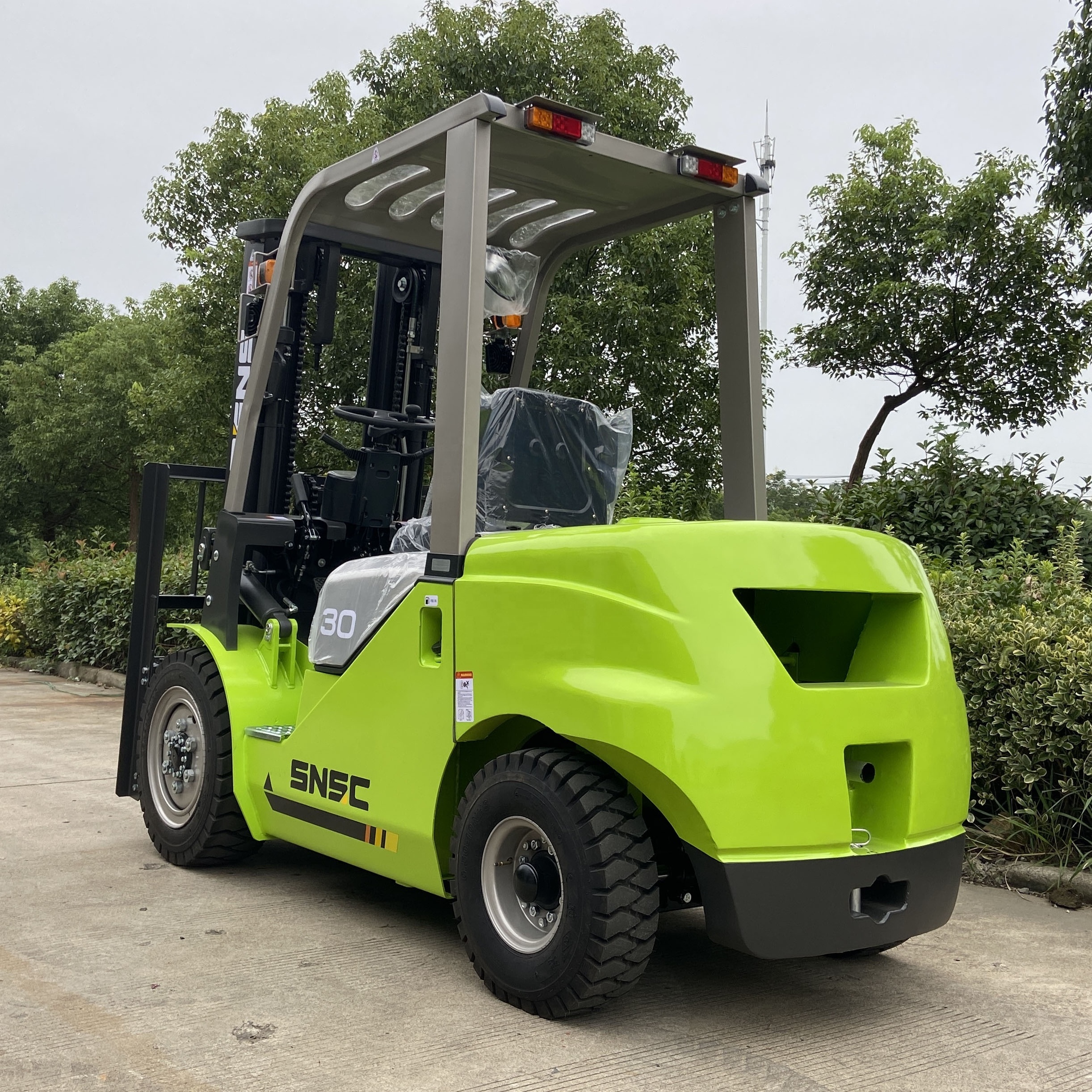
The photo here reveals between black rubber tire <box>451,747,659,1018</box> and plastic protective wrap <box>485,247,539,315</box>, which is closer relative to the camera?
black rubber tire <box>451,747,659,1018</box>

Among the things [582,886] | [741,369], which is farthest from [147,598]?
[582,886]

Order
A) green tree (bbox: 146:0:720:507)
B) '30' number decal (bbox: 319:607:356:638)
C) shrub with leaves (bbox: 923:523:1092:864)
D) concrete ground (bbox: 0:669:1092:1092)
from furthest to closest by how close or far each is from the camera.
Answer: green tree (bbox: 146:0:720:507)
shrub with leaves (bbox: 923:523:1092:864)
'30' number decal (bbox: 319:607:356:638)
concrete ground (bbox: 0:669:1092:1092)

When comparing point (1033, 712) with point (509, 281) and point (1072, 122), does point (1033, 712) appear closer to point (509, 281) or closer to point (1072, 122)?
point (509, 281)

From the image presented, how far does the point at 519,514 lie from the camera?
4637mm

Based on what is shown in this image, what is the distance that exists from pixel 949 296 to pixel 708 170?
15.7 metres

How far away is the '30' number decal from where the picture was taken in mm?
4578

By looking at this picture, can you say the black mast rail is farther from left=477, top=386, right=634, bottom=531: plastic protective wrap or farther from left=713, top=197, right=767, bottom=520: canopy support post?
left=713, top=197, right=767, bottom=520: canopy support post

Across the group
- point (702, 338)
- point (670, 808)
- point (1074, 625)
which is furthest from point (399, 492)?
point (702, 338)

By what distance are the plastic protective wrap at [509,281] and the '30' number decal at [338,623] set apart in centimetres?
172

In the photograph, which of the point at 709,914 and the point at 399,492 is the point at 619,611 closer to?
the point at 709,914

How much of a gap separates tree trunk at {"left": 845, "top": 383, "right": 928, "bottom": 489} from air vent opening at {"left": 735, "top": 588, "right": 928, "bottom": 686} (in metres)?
15.7

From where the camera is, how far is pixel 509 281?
582 cm

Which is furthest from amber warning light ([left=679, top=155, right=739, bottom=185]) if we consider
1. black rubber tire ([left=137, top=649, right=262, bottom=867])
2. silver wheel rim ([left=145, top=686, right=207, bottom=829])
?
silver wheel rim ([left=145, top=686, right=207, bottom=829])

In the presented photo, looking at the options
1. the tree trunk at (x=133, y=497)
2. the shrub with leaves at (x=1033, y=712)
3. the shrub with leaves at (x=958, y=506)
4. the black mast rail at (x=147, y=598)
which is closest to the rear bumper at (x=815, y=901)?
the shrub with leaves at (x=1033, y=712)
